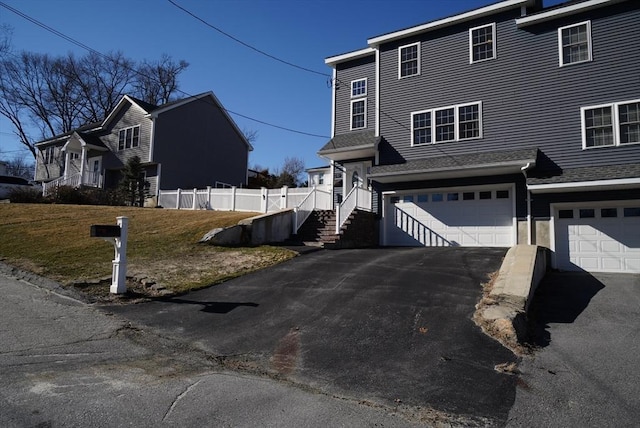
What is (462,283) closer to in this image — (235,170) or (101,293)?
(101,293)

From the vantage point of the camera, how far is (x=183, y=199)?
2473 cm

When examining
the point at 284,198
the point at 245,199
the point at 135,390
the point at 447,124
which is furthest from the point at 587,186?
the point at 245,199

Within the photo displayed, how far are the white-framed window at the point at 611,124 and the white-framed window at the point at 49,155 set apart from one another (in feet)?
133

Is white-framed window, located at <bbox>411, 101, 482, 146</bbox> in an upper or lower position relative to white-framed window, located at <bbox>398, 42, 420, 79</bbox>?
lower

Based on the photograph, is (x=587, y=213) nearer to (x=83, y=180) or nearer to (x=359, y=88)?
(x=359, y=88)

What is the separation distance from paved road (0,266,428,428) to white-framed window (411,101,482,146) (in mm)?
13475

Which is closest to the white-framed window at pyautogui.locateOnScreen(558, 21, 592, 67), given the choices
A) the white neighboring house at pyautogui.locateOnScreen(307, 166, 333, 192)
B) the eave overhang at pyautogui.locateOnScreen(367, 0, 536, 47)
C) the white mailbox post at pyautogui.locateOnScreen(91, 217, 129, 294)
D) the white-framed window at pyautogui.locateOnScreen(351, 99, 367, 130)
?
the eave overhang at pyautogui.locateOnScreen(367, 0, 536, 47)

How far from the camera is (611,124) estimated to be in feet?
44.4

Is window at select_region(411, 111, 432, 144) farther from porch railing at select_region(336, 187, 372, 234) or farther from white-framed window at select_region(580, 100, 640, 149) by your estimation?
white-framed window at select_region(580, 100, 640, 149)

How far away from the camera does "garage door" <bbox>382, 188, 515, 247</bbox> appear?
15.3 metres

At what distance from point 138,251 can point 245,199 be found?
31.2ft

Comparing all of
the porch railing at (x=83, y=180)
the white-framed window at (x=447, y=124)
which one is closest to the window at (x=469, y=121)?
the white-framed window at (x=447, y=124)


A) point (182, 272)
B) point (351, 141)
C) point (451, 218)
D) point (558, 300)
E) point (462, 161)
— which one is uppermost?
point (351, 141)

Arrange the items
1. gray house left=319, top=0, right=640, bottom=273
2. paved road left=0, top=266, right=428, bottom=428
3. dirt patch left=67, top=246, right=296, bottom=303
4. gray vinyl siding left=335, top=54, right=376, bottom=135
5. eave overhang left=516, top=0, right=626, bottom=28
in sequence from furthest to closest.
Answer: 1. gray vinyl siding left=335, top=54, right=376, bottom=135
2. eave overhang left=516, top=0, right=626, bottom=28
3. gray house left=319, top=0, right=640, bottom=273
4. dirt patch left=67, top=246, right=296, bottom=303
5. paved road left=0, top=266, right=428, bottom=428
